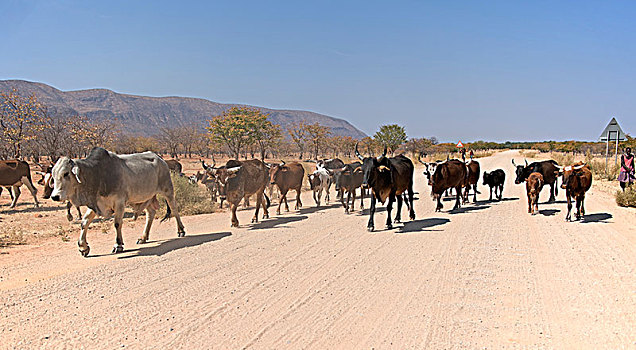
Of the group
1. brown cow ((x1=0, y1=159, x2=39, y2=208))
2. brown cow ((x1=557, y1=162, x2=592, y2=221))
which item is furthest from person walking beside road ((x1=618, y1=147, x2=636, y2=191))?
brown cow ((x1=0, y1=159, x2=39, y2=208))

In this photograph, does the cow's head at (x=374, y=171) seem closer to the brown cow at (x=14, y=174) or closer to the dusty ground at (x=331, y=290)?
the dusty ground at (x=331, y=290)

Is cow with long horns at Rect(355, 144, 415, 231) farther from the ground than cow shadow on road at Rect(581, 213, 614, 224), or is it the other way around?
cow with long horns at Rect(355, 144, 415, 231)

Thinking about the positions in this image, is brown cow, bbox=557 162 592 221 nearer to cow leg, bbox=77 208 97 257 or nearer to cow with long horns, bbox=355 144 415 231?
cow with long horns, bbox=355 144 415 231

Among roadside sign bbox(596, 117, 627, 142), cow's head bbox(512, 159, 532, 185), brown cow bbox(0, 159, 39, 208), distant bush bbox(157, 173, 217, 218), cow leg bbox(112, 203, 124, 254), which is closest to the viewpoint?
cow leg bbox(112, 203, 124, 254)

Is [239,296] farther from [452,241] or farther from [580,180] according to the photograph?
[580,180]

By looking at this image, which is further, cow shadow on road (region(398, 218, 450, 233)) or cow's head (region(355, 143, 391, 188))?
cow shadow on road (region(398, 218, 450, 233))

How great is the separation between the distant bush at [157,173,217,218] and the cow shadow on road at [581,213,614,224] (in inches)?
486

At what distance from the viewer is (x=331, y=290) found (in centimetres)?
629

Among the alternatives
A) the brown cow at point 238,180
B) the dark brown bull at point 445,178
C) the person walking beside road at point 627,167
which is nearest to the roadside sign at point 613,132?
Result: the person walking beside road at point 627,167

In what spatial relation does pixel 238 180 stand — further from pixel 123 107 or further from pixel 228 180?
pixel 123 107

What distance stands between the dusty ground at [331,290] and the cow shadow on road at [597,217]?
94cm

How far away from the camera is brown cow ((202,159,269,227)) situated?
11734 mm

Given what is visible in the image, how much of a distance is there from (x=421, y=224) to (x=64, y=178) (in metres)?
8.76

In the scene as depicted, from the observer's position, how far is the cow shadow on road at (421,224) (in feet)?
35.9
